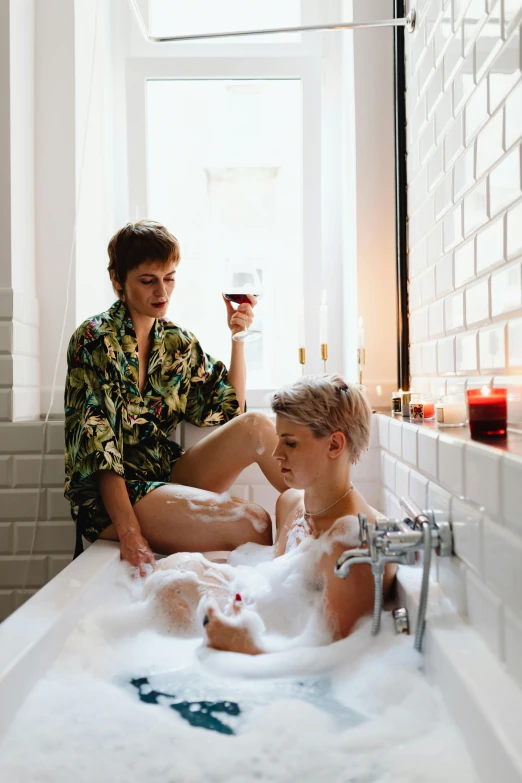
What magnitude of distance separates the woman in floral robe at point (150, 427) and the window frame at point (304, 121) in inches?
25.0

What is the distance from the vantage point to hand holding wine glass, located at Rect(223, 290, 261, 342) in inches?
94.9

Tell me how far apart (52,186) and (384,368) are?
54.5 inches

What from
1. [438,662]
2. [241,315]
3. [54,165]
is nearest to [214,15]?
[54,165]

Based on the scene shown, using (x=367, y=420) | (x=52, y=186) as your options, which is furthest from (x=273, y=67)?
(x=367, y=420)

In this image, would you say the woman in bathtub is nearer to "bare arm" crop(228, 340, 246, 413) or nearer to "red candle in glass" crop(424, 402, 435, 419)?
"red candle in glass" crop(424, 402, 435, 419)

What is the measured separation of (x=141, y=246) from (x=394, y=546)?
1332 mm

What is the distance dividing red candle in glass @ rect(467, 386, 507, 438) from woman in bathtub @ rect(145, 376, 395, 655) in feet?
1.20

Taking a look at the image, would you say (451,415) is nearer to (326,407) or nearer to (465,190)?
(326,407)

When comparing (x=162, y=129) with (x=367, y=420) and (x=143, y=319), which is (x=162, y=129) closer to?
(x=143, y=319)

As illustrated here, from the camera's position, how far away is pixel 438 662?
3.92ft

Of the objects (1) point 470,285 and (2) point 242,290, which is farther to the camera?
(2) point 242,290

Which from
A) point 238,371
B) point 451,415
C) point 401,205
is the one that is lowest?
point 451,415

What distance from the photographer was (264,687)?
4.45ft

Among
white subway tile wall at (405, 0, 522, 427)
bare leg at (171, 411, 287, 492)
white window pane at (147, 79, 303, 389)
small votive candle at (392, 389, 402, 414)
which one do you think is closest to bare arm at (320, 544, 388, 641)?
white subway tile wall at (405, 0, 522, 427)
